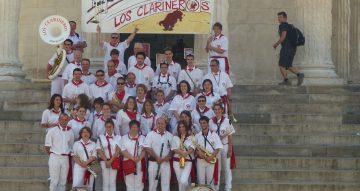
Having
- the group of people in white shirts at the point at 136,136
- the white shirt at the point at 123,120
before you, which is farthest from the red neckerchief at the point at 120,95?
the white shirt at the point at 123,120

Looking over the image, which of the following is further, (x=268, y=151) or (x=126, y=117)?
(x=268, y=151)

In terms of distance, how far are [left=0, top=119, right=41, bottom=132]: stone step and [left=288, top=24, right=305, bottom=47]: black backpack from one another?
20.8ft

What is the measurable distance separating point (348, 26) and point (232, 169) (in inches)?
377

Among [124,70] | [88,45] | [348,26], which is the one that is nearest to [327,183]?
[124,70]

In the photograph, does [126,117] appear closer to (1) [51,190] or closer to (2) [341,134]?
(1) [51,190]

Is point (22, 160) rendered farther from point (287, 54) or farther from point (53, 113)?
point (287, 54)

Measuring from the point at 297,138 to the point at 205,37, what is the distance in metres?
4.27

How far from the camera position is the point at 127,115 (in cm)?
1545

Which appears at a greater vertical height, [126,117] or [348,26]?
[348,26]

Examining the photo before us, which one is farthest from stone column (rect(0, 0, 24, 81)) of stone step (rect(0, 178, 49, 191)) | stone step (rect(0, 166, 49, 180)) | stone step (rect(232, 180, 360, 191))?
stone step (rect(232, 180, 360, 191))

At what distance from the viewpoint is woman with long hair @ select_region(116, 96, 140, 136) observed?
1538cm

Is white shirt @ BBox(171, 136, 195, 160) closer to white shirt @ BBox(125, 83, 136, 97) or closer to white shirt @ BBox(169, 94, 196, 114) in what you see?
white shirt @ BBox(169, 94, 196, 114)

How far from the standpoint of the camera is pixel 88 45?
2127cm

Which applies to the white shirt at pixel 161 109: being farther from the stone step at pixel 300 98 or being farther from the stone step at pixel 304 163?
the stone step at pixel 300 98
